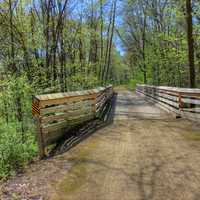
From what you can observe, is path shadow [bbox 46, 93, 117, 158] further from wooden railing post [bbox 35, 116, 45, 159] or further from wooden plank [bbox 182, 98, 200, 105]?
wooden plank [bbox 182, 98, 200, 105]

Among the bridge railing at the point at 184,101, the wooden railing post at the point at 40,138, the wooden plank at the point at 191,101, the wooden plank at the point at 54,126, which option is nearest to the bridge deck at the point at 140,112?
the bridge railing at the point at 184,101

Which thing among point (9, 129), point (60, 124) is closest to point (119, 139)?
point (60, 124)

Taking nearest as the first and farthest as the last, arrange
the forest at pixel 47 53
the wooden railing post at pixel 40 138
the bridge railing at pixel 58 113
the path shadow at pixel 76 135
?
the wooden railing post at pixel 40 138 < the bridge railing at pixel 58 113 < the path shadow at pixel 76 135 < the forest at pixel 47 53

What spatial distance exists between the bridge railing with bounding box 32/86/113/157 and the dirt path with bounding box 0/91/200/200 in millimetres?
850

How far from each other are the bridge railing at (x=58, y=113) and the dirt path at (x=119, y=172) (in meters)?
0.85

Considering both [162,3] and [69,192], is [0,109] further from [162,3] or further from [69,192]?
[162,3]

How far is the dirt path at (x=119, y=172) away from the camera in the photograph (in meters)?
4.05

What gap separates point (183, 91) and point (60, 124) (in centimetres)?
474

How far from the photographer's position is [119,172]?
4.84 meters

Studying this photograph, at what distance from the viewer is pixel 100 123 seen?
993cm

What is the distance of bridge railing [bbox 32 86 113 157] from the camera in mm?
6707

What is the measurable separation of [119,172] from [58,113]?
356 cm

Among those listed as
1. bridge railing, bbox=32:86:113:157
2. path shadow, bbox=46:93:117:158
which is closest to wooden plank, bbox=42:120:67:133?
bridge railing, bbox=32:86:113:157

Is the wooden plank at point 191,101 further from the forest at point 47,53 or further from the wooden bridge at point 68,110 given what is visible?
the forest at point 47,53
